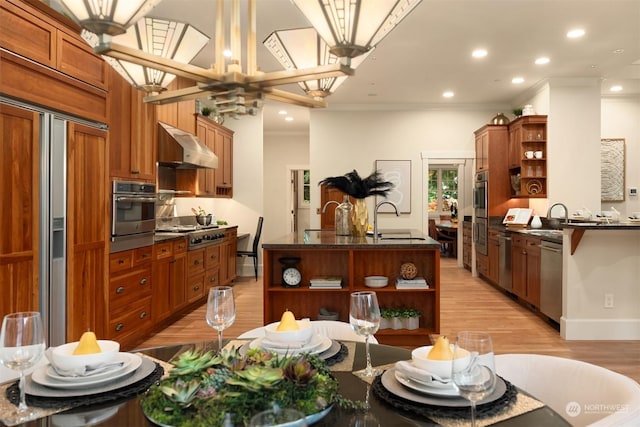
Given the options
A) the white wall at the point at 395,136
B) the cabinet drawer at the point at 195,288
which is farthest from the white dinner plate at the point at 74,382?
the white wall at the point at 395,136

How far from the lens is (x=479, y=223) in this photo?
727cm

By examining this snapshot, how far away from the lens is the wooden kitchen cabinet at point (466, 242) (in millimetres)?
8008

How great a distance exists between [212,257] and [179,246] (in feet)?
3.60

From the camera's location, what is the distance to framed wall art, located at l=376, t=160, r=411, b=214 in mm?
7770

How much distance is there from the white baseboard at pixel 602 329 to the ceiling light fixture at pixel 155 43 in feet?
13.0

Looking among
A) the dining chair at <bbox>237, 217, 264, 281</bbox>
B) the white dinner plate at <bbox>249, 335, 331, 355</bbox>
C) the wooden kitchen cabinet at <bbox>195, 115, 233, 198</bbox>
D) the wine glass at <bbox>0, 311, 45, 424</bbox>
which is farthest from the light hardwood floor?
the wine glass at <bbox>0, 311, 45, 424</bbox>

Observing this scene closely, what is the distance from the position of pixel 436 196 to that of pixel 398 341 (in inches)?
343

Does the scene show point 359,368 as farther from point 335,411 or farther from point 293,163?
point 293,163

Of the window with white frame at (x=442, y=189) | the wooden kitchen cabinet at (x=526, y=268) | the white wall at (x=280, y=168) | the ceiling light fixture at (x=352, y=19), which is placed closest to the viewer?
the ceiling light fixture at (x=352, y=19)

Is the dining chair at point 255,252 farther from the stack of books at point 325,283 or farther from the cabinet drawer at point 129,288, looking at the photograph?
the stack of books at point 325,283

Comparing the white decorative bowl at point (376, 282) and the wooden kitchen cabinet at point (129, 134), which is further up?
the wooden kitchen cabinet at point (129, 134)

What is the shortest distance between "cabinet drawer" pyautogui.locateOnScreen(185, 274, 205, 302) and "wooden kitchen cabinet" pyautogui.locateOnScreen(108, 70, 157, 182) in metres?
1.38

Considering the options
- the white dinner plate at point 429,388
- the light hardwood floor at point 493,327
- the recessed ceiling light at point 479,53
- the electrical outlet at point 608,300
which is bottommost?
the light hardwood floor at point 493,327

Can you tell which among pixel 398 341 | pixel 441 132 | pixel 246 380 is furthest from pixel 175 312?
pixel 441 132
